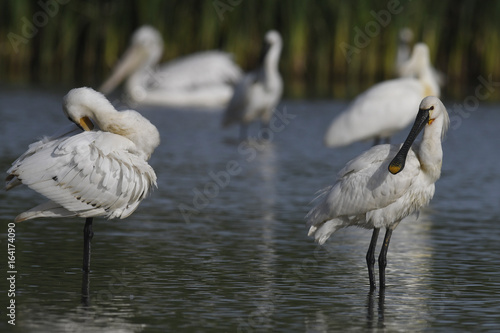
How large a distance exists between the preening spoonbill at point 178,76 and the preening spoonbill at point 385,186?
13.9m

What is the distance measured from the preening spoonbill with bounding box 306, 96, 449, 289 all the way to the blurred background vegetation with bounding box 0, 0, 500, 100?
46.8 ft

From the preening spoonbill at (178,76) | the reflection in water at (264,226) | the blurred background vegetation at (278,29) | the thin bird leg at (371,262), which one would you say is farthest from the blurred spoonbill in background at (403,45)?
the thin bird leg at (371,262)

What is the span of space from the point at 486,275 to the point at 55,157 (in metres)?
3.05

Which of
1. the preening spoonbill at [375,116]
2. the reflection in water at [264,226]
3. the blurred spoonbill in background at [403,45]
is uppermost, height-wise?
the blurred spoonbill in background at [403,45]

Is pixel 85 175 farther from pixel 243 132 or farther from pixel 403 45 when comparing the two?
pixel 403 45

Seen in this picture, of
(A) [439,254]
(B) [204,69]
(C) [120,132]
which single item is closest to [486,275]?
(A) [439,254]

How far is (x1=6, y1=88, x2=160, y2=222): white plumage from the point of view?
7.18 meters

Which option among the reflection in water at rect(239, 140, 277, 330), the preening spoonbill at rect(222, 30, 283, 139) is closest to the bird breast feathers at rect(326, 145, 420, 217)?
the reflection in water at rect(239, 140, 277, 330)

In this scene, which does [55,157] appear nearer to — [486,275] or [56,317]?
[56,317]

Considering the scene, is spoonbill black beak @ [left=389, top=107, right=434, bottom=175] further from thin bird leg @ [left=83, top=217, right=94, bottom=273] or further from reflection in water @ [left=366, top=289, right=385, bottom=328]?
thin bird leg @ [left=83, top=217, right=94, bottom=273]

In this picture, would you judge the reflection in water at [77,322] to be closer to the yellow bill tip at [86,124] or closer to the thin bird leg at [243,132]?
the yellow bill tip at [86,124]

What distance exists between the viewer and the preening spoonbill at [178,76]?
2159 centimetres

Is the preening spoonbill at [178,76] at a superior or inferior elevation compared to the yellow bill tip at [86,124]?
inferior

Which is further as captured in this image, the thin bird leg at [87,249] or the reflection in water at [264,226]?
the thin bird leg at [87,249]
